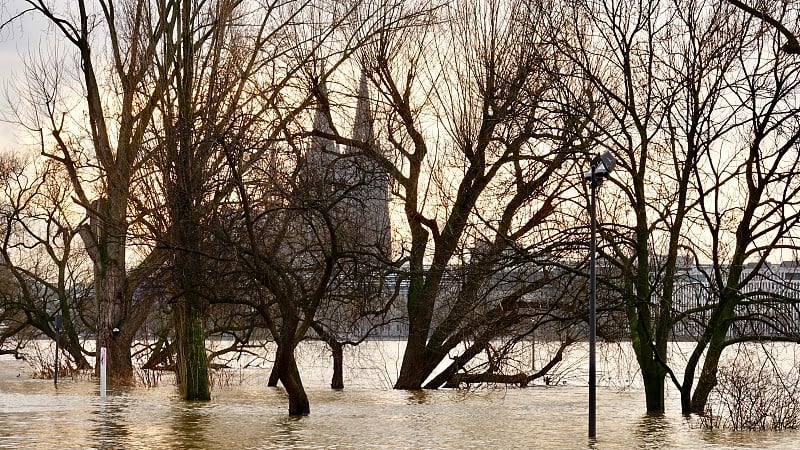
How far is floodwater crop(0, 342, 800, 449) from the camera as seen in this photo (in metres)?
21.1

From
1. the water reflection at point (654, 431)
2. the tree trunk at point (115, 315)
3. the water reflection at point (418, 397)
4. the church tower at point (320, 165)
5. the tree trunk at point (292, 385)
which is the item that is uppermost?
the church tower at point (320, 165)

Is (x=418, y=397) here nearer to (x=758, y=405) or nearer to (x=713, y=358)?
(x=713, y=358)

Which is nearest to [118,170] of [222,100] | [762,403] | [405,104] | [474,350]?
[222,100]

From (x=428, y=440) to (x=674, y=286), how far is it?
9933 millimetres

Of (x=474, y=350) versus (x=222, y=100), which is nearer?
(x=222, y=100)

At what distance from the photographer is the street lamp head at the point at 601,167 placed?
70.7 feet

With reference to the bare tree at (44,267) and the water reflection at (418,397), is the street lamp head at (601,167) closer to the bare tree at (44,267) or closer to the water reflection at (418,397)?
the water reflection at (418,397)

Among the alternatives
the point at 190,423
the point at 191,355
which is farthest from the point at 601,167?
the point at 191,355

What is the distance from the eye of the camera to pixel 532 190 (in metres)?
29.8

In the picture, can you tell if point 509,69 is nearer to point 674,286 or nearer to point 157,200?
point 674,286

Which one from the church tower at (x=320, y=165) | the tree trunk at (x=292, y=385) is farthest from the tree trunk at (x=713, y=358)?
the church tower at (x=320, y=165)

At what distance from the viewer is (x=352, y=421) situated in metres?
25.3

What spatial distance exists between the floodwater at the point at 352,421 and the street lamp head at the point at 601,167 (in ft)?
14.9

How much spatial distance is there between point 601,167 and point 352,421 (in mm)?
7446
